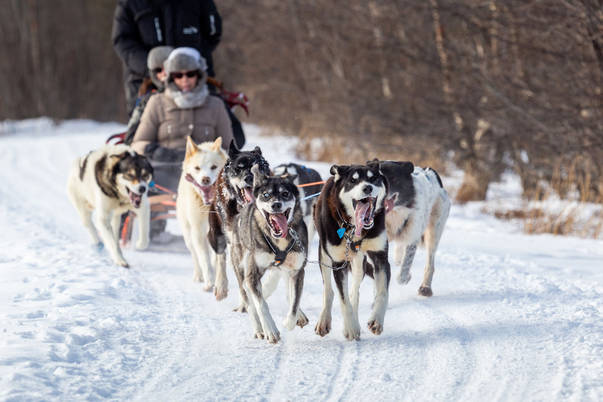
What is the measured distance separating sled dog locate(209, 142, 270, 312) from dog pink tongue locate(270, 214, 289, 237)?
422 millimetres

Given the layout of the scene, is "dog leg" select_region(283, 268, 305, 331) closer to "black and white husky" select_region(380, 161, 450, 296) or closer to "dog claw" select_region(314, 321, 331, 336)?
"dog claw" select_region(314, 321, 331, 336)

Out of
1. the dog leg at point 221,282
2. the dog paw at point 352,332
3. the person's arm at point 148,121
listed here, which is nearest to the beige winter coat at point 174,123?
the person's arm at point 148,121

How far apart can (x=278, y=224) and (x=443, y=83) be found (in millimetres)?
6520

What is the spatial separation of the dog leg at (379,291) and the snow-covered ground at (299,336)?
90 millimetres

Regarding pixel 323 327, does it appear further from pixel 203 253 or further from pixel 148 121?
pixel 148 121

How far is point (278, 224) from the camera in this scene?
3.11 meters

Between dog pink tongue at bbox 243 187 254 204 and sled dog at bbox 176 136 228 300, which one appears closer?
dog pink tongue at bbox 243 187 254 204

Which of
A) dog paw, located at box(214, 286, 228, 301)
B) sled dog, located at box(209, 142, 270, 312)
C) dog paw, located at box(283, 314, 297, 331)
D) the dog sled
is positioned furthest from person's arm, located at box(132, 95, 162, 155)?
dog paw, located at box(283, 314, 297, 331)

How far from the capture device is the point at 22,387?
248cm

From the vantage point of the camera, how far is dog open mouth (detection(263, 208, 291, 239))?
123 inches

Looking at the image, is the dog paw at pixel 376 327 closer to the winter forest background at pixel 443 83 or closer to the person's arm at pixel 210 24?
the winter forest background at pixel 443 83

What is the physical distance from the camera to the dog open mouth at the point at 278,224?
10.2 feet

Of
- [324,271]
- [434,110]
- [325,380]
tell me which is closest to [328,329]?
[324,271]

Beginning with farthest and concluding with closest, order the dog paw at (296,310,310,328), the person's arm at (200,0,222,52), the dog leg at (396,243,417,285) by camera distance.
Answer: the person's arm at (200,0,222,52)
the dog leg at (396,243,417,285)
the dog paw at (296,310,310,328)
